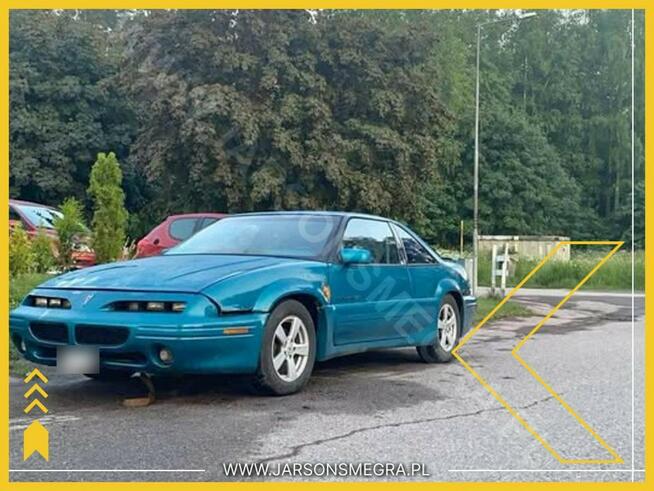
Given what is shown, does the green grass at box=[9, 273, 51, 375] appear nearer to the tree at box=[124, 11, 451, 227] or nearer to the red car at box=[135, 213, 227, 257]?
the red car at box=[135, 213, 227, 257]

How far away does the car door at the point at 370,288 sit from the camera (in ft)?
21.9

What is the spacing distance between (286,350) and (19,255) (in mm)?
5350

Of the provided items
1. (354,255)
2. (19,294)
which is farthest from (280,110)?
(354,255)

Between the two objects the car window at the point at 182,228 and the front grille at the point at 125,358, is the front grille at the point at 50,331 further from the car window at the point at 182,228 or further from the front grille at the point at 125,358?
the car window at the point at 182,228

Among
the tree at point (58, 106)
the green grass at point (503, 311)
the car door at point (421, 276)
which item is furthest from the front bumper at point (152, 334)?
the tree at point (58, 106)

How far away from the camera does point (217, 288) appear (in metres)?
5.67

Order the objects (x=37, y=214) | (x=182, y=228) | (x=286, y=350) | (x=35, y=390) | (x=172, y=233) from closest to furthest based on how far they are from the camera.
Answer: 1. (x=286, y=350)
2. (x=35, y=390)
3. (x=172, y=233)
4. (x=182, y=228)
5. (x=37, y=214)

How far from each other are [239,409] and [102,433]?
1.02 m

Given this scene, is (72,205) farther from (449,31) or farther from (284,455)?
(449,31)

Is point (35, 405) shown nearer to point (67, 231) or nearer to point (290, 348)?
point (290, 348)

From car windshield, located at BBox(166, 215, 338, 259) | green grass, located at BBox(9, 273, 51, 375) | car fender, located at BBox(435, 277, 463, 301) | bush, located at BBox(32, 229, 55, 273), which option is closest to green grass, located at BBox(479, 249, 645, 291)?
bush, located at BBox(32, 229, 55, 273)

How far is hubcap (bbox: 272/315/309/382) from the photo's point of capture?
19.8ft

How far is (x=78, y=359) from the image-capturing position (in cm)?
561

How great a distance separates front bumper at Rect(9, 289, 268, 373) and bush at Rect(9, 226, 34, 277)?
4.62 metres
